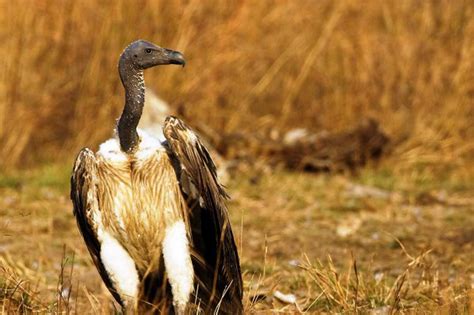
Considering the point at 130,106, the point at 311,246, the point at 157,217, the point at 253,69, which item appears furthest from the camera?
the point at 253,69

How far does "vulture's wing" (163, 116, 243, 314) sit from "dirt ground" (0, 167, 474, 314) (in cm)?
11

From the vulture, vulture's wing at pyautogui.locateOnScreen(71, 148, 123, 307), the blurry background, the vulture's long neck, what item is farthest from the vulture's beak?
the blurry background

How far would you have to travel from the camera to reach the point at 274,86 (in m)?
10.4

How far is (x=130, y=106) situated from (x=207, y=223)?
0.63 m

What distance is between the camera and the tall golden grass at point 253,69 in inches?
367

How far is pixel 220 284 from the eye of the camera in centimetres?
463

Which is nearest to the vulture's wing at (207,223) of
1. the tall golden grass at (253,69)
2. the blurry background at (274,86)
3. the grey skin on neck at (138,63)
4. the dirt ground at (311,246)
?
the dirt ground at (311,246)

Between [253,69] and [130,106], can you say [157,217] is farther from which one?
[253,69]

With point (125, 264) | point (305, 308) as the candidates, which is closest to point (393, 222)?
point (305, 308)

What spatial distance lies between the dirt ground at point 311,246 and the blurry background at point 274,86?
1.5 inches

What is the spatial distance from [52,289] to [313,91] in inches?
215

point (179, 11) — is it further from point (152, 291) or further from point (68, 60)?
point (152, 291)

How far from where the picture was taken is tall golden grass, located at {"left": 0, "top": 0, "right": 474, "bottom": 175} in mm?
9320

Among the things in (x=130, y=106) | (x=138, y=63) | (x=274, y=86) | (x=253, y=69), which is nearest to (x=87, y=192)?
(x=130, y=106)
